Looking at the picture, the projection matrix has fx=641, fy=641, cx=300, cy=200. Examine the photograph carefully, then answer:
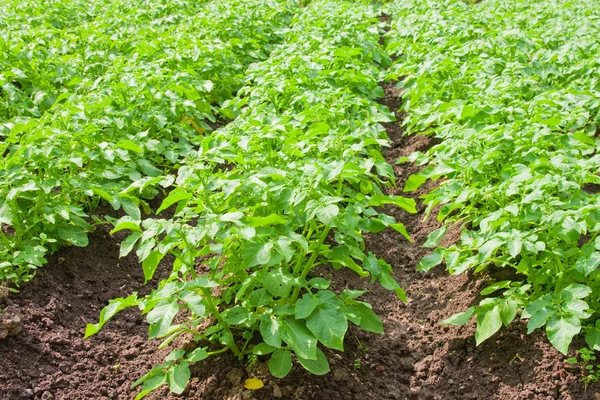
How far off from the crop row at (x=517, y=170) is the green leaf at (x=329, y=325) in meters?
0.68

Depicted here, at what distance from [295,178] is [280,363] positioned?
76 centimetres

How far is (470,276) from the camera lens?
3424mm

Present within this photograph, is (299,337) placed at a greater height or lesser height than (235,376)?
greater

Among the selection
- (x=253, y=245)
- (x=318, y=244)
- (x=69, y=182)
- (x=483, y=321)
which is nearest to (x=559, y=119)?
(x=483, y=321)

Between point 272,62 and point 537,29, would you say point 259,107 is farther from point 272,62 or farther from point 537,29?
point 537,29

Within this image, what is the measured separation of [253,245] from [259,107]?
1928mm

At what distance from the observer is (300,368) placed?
8.80 feet

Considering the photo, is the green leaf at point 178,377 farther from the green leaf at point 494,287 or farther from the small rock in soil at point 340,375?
the green leaf at point 494,287

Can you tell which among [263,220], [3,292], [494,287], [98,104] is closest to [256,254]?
[263,220]

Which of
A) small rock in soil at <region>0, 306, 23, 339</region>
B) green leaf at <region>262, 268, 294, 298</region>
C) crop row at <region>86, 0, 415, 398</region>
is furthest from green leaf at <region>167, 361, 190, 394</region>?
small rock in soil at <region>0, 306, 23, 339</region>

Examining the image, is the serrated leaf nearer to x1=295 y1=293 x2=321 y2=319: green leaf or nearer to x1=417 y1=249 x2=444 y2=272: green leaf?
x1=417 y1=249 x2=444 y2=272: green leaf

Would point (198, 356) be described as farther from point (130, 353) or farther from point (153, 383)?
point (130, 353)

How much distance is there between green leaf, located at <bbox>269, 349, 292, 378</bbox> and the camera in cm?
248

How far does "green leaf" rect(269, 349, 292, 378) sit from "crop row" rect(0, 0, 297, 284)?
878 mm
